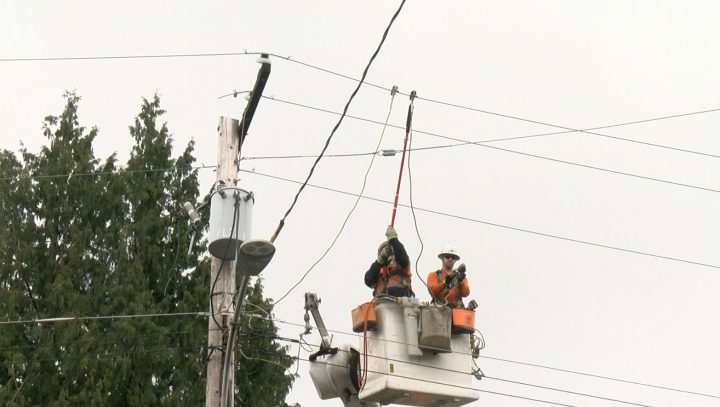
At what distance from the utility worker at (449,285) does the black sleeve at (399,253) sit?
47cm

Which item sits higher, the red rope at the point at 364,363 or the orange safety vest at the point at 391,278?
the orange safety vest at the point at 391,278

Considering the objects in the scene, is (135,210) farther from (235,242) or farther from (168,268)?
(235,242)

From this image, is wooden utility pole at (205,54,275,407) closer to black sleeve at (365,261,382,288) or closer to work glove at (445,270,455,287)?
black sleeve at (365,261,382,288)

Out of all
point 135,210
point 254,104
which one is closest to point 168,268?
point 135,210

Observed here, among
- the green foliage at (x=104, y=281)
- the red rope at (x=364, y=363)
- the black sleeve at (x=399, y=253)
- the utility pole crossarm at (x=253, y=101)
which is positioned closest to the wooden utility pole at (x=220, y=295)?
the utility pole crossarm at (x=253, y=101)

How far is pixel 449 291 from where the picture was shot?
1427 cm

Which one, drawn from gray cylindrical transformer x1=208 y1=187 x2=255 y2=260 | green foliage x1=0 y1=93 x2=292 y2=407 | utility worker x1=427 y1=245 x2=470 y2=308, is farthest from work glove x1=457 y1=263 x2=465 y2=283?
green foliage x1=0 y1=93 x2=292 y2=407

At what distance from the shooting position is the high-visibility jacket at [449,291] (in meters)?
14.2

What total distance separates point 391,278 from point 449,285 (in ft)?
2.02

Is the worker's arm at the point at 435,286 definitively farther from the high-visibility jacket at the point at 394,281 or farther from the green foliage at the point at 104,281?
the green foliage at the point at 104,281

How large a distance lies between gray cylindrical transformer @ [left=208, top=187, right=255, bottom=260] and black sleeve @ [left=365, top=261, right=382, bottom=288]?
58.6 inches

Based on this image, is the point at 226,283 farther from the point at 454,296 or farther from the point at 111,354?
the point at 111,354

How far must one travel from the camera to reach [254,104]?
574 inches

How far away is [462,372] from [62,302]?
10.4 meters
